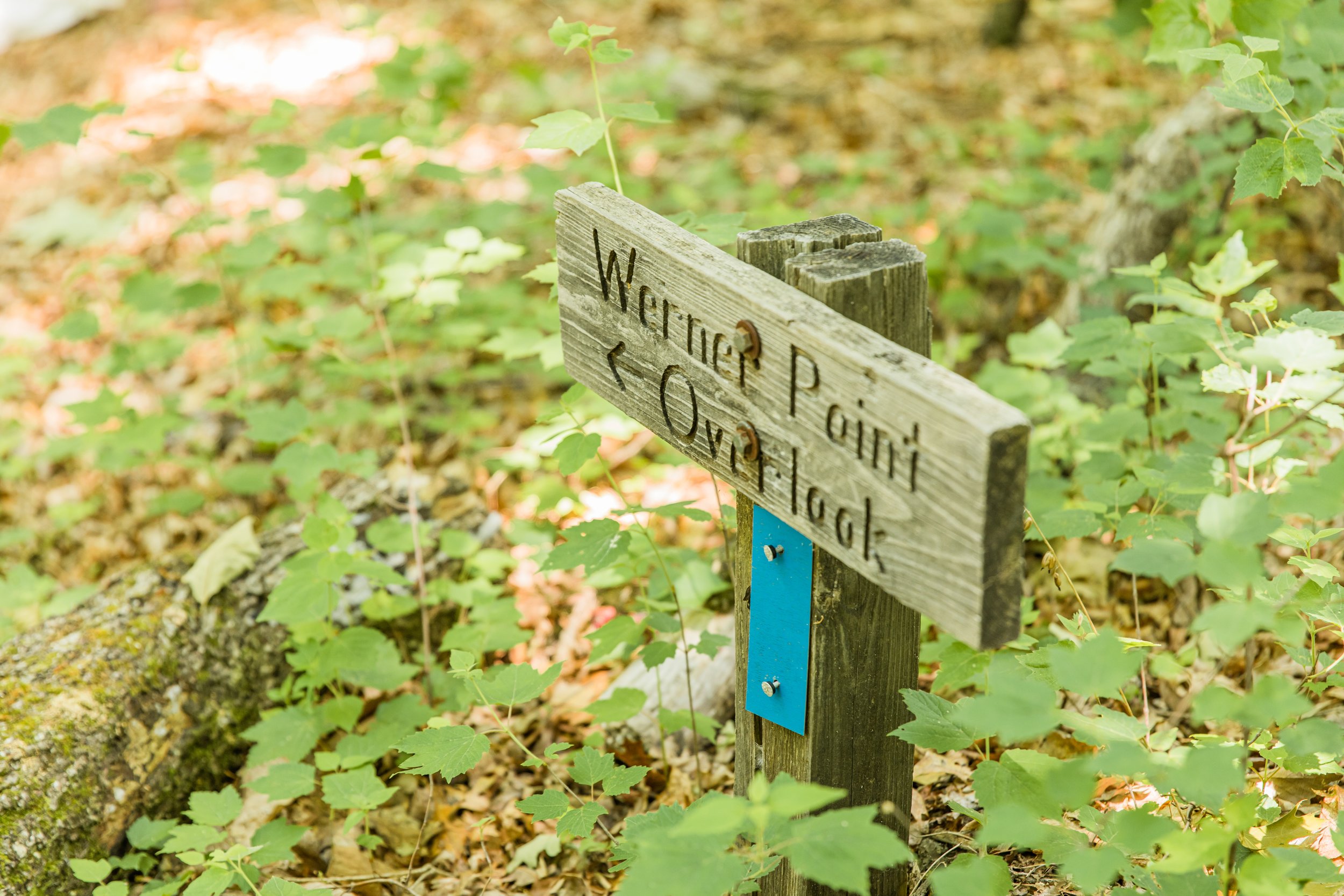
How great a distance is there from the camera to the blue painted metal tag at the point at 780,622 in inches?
63.4

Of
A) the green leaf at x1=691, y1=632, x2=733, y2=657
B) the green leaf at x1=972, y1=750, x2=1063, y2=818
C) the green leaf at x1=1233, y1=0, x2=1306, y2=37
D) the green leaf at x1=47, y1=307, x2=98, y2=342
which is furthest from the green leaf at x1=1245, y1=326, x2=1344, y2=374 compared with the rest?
the green leaf at x1=47, y1=307, x2=98, y2=342

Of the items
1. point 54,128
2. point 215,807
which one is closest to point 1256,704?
point 215,807

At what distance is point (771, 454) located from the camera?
151cm

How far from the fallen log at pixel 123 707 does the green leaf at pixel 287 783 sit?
1.39ft

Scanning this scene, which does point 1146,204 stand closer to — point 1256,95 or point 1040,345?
point 1040,345

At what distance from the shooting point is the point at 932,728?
63.1 inches

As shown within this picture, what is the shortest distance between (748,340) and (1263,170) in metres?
1.16

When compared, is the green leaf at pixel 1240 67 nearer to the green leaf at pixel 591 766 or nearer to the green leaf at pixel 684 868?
the green leaf at pixel 684 868

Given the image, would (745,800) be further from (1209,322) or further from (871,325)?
(1209,322)

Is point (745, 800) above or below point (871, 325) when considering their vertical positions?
below

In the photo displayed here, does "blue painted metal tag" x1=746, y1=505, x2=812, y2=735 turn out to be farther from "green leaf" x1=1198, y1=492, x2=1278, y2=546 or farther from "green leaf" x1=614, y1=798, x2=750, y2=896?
"green leaf" x1=1198, y1=492, x2=1278, y2=546

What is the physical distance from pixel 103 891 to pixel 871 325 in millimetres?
2036

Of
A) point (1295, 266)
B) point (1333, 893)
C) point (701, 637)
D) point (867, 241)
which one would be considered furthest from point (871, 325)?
point (1295, 266)

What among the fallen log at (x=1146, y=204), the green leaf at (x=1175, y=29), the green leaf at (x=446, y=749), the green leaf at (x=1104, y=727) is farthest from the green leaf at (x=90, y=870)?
the fallen log at (x=1146, y=204)
